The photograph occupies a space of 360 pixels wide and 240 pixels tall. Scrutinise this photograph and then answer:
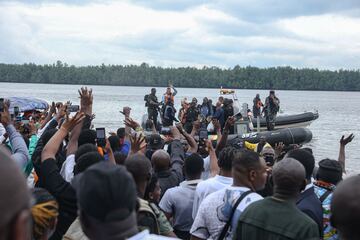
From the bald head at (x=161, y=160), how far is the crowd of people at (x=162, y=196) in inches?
0.4

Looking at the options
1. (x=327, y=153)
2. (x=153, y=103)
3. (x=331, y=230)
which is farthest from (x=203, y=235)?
(x=327, y=153)

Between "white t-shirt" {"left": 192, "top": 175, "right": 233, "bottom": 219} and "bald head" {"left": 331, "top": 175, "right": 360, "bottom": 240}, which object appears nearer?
"bald head" {"left": 331, "top": 175, "right": 360, "bottom": 240}

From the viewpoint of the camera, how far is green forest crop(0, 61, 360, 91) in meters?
132

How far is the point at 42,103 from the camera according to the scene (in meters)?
18.4

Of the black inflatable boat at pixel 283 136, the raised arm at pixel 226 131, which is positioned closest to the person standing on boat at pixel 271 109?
the black inflatable boat at pixel 283 136

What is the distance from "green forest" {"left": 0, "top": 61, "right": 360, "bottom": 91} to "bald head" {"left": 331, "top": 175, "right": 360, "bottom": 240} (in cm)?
12780

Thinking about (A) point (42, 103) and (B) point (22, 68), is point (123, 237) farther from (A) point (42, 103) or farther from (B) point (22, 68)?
(B) point (22, 68)

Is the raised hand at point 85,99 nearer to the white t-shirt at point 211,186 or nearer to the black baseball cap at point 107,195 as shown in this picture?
the white t-shirt at point 211,186

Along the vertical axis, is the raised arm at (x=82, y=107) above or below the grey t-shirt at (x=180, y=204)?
above

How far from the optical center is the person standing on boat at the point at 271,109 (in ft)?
71.7

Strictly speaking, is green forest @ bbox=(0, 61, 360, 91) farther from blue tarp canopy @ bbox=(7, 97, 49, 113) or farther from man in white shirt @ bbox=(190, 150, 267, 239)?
man in white shirt @ bbox=(190, 150, 267, 239)

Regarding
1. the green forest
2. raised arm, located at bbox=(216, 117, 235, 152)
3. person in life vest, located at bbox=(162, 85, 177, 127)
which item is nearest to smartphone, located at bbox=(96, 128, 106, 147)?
raised arm, located at bbox=(216, 117, 235, 152)

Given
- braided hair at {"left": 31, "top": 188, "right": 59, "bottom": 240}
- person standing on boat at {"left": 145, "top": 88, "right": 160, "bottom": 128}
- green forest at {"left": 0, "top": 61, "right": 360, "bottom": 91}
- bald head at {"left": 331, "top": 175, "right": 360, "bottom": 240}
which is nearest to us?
bald head at {"left": 331, "top": 175, "right": 360, "bottom": 240}

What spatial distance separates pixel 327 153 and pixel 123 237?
21.1 meters
